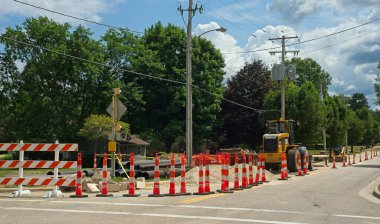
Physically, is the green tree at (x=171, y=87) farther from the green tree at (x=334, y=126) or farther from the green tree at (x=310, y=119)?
the green tree at (x=334, y=126)

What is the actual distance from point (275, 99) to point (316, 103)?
5.30m

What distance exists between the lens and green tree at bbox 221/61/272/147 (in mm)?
58281

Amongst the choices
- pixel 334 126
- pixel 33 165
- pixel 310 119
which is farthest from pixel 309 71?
pixel 33 165

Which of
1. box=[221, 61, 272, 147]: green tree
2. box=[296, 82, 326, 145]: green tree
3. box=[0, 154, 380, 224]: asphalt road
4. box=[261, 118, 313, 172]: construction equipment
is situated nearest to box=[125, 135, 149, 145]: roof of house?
box=[221, 61, 272, 147]: green tree

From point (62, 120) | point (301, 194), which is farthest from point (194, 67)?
point (301, 194)

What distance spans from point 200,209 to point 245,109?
47.0 meters

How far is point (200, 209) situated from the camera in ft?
39.3

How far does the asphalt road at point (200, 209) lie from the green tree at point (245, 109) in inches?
1664

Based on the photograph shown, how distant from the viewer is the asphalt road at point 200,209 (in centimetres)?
1035

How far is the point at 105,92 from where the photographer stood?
52406 mm

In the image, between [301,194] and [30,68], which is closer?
Result: [301,194]

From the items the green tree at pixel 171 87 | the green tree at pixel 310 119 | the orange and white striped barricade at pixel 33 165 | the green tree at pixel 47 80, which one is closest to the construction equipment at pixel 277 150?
the green tree at pixel 310 119

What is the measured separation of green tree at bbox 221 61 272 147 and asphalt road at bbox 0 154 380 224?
42.3 metres

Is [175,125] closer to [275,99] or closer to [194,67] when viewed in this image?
[194,67]
